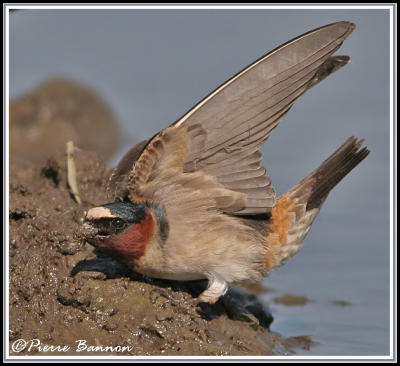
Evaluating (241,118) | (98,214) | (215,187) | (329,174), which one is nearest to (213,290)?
(215,187)

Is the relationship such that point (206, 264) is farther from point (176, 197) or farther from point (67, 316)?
point (67, 316)

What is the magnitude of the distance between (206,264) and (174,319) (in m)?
0.51

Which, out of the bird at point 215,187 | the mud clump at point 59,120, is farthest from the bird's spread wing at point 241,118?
the mud clump at point 59,120

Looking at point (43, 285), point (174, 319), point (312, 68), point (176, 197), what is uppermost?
point (312, 68)

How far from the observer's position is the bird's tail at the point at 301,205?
711cm

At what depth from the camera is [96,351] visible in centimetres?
615

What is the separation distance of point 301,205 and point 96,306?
203cm

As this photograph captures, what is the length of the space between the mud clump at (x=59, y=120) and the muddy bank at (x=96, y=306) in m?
4.87

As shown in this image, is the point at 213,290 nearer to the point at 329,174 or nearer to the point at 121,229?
the point at 121,229

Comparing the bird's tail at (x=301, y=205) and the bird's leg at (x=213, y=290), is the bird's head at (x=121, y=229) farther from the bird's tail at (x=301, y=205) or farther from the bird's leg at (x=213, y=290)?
the bird's tail at (x=301, y=205)

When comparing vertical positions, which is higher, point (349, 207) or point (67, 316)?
point (67, 316)

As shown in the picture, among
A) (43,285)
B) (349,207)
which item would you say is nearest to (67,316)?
(43,285)

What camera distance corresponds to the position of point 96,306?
6.48 meters

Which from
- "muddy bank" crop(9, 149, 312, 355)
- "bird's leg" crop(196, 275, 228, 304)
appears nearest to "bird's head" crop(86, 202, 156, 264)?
"muddy bank" crop(9, 149, 312, 355)
